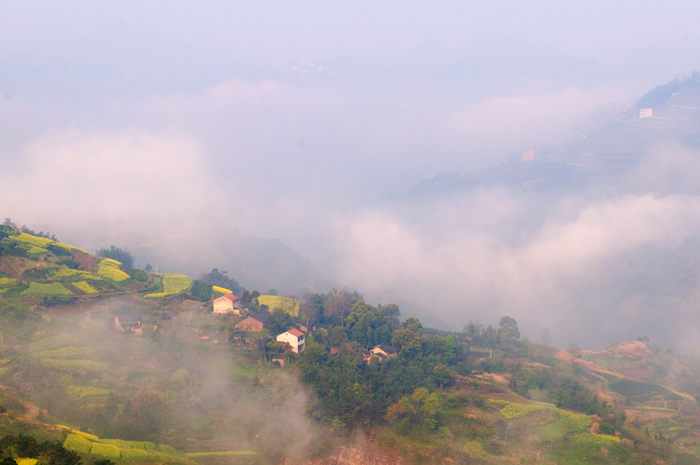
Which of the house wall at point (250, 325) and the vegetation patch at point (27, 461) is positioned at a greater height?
the house wall at point (250, 325)

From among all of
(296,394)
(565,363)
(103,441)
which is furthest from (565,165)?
(103,441)

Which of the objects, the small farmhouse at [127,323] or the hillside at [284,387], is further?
the small farmhouse at [127,323]

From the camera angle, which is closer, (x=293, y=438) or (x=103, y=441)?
(x=103, y=441)

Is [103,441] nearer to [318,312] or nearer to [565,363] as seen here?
[318,312]

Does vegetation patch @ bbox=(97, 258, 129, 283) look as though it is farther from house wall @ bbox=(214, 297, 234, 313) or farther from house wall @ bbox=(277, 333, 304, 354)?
house wall @ bbox=(277, 333, 304, 354)

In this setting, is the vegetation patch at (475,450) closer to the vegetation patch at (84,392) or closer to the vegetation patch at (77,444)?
the vegetation patch at (77,444)

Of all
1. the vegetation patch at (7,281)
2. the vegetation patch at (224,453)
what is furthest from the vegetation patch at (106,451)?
the vegetation patch at (7,281)

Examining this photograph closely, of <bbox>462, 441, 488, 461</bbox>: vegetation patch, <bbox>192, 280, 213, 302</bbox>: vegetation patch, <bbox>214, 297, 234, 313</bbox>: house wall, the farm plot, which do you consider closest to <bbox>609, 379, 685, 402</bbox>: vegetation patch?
<bbox>462, 441, 488, 461</bbox>: vegetation patch
